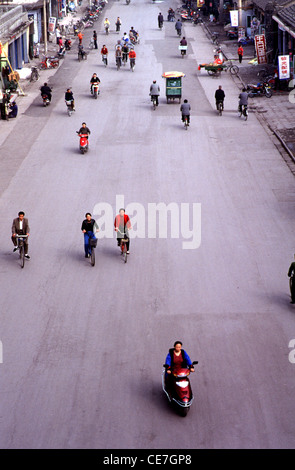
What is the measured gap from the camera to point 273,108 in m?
40.6

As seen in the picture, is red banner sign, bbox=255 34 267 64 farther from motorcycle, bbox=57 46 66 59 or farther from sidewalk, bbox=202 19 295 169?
motorcycle, bbox=57 46 66 59

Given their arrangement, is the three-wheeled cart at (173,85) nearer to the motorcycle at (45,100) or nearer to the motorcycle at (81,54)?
the motorcycle at (45,100)

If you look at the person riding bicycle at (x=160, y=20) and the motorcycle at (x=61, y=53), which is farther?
the person riding bicycle at (x=160, y=20)

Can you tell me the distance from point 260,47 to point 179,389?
39246mm

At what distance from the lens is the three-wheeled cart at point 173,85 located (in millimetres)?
41312

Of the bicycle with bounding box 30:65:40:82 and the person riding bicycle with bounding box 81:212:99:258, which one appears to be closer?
the person riding bicycle with bounding box 81:212:99:258

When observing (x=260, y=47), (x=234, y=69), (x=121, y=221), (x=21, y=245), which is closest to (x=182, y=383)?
(x=121, y=221)

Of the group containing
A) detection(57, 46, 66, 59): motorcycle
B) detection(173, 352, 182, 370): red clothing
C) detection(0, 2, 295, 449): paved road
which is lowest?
detection(0, 2, 295, 449): paved road

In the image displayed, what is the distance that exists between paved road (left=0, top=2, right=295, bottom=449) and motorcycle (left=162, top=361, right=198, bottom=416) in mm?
244

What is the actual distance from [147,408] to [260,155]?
62.3 ft

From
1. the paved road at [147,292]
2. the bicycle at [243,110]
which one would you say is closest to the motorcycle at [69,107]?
the paved road at [147,292]

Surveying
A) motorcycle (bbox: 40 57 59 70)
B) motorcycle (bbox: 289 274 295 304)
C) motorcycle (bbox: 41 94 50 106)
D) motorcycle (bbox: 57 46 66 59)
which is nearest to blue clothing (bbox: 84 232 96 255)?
motorcycle (bbox: 289 274 295 304)

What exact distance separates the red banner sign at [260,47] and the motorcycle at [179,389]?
3867cm

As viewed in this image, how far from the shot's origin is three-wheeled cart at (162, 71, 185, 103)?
1626 inches
